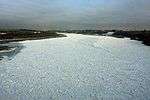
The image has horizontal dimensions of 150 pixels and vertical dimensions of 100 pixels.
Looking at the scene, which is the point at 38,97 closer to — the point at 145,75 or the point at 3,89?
the point at 3,89

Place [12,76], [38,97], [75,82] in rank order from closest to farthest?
[38,97], [75,82], [12,76]

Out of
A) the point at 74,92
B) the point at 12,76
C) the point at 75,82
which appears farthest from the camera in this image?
the point at 12,76

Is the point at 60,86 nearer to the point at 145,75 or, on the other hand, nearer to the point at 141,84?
the point at 141,84

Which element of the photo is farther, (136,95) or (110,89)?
(110,89)

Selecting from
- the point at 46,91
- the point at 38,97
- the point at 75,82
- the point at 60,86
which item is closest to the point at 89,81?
the point at 75,82

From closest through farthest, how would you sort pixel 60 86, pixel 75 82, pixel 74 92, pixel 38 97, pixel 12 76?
pixel 38 97
pixel 74 92
pixel 60 86
pixel 75 82
pixel 12 76

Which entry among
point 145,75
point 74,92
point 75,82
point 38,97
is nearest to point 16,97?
point 38,97

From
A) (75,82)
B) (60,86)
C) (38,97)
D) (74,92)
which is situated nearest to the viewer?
(38,97)

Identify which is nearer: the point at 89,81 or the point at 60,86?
the point at 60,86
